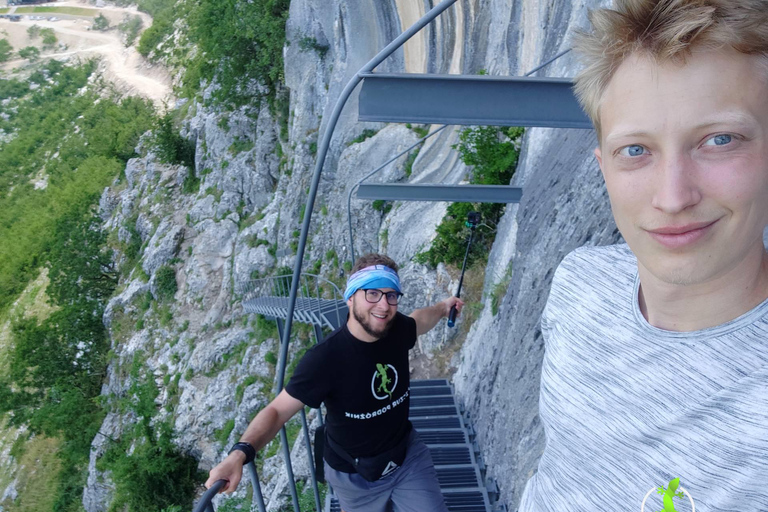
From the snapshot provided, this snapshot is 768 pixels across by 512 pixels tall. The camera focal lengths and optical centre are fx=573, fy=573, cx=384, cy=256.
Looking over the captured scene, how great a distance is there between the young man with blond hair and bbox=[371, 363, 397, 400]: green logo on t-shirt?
5.92ft

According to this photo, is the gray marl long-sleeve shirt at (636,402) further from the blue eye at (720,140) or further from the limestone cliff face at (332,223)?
the limestone cliff face at (332,223)

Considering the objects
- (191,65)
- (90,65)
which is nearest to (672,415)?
→ (191,65)

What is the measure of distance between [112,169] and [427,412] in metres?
36.2

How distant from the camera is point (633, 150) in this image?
1.07 m

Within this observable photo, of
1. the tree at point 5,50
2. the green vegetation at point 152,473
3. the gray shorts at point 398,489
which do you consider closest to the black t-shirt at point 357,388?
the gray shorts at point 398,489

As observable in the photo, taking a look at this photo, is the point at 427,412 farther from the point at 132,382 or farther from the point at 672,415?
the point at 132,382

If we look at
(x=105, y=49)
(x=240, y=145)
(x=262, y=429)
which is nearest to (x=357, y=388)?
(x=262, y=429)

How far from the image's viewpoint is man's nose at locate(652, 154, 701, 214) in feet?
3.25

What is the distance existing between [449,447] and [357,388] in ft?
8.84

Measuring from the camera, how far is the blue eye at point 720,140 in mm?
970

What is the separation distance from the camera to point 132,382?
2184cm

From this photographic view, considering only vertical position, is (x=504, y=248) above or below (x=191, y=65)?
below

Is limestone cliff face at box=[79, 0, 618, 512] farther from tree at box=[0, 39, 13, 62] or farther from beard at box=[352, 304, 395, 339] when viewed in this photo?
tree at box=[0, 39, 13, 62]

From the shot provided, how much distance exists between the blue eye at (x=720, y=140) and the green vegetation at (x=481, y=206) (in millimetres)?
7743
